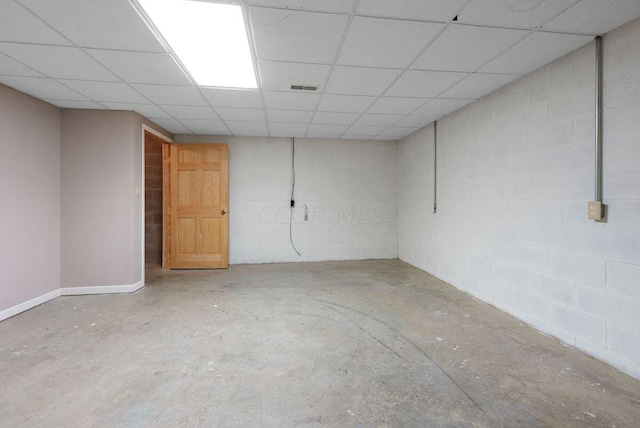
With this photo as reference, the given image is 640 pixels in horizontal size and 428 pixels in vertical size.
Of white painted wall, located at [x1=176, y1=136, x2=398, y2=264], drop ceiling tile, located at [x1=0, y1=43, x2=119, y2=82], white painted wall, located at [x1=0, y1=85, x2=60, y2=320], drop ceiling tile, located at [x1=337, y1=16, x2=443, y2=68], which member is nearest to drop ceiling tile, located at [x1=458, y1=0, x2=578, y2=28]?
drop ceiling tile, located at [x1=337, y1=16, x2=443, y2=68]

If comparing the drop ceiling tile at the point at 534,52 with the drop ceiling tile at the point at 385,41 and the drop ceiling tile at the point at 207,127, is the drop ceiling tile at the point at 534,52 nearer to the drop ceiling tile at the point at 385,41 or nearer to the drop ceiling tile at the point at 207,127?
the drop ceiling tile at the point at 385,41

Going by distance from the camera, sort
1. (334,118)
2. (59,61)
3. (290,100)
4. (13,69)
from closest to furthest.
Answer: (59,61), (13,69), (290,100), (334,118)

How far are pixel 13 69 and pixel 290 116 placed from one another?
107 inches

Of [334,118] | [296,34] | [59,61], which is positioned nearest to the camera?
[296,34]

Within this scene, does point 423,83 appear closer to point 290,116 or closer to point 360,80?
point 360,80

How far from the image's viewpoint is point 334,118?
3994 millimetres

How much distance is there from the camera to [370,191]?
5523mm

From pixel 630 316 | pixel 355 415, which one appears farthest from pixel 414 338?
pixel 630 316

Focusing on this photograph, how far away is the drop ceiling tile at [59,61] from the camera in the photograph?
215cm

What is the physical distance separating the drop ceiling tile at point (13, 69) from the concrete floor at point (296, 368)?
7.75 ft

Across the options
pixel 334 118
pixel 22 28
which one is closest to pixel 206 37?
pixel 22 28

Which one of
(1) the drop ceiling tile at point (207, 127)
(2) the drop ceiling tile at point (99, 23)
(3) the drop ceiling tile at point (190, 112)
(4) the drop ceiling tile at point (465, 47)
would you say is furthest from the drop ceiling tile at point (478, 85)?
(1) the drop ceiling tile at point (207, 127)

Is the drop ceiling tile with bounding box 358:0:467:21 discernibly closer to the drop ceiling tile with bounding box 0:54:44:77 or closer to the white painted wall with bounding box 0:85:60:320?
the drop ceiling tile with bounding box 0:54:44:77

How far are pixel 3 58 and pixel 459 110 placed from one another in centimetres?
462
